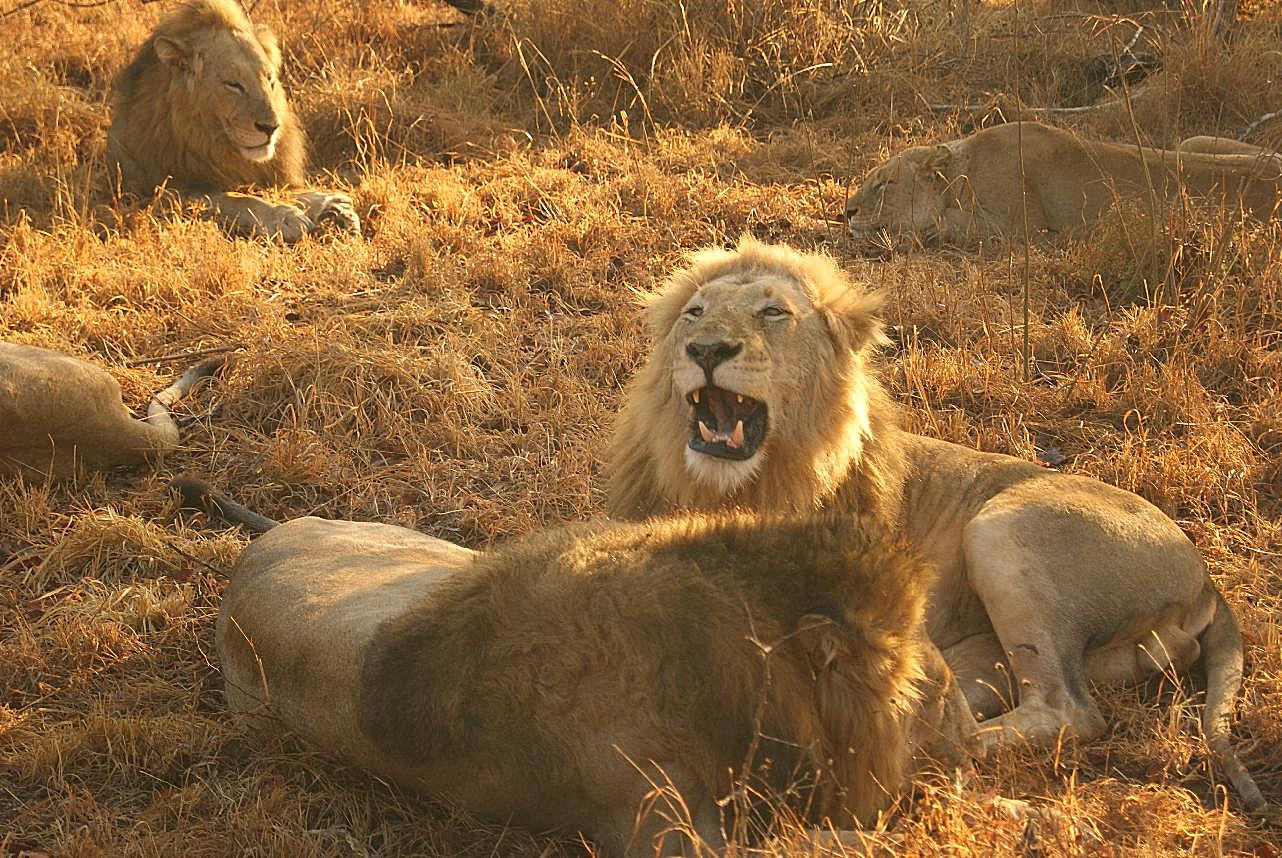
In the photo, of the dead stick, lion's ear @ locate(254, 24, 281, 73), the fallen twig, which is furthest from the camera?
the fallen twig

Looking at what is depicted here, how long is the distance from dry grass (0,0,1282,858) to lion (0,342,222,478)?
10 centimetres

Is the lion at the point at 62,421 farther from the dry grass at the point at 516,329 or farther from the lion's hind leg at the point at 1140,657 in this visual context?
the lion's hind leg at the point at 1140,657

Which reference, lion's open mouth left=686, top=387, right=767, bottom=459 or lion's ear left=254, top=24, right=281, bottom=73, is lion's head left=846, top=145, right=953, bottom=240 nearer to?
lion's ear left=254, top=24, right=281, bottom=73

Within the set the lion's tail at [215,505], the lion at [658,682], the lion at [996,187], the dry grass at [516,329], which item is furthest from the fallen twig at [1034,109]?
the lion at [658,682]

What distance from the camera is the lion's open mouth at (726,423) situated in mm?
4320

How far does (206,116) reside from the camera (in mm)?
8156

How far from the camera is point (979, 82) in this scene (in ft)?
33.3

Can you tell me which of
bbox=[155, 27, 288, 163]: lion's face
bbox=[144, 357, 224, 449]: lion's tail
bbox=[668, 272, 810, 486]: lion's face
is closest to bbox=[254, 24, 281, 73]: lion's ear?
bbox=[155, 27, 288, 163]: lion's face

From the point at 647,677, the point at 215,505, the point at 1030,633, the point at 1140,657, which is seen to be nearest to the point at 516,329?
the point at 215,505

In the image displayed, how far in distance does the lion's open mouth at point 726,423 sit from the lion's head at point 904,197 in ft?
12.2

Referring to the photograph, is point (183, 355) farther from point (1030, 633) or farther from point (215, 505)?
point (1030, 633)

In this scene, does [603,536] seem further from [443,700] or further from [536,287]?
[536,287]

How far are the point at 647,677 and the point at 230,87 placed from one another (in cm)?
611

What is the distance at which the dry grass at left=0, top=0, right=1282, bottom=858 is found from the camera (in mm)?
3723
